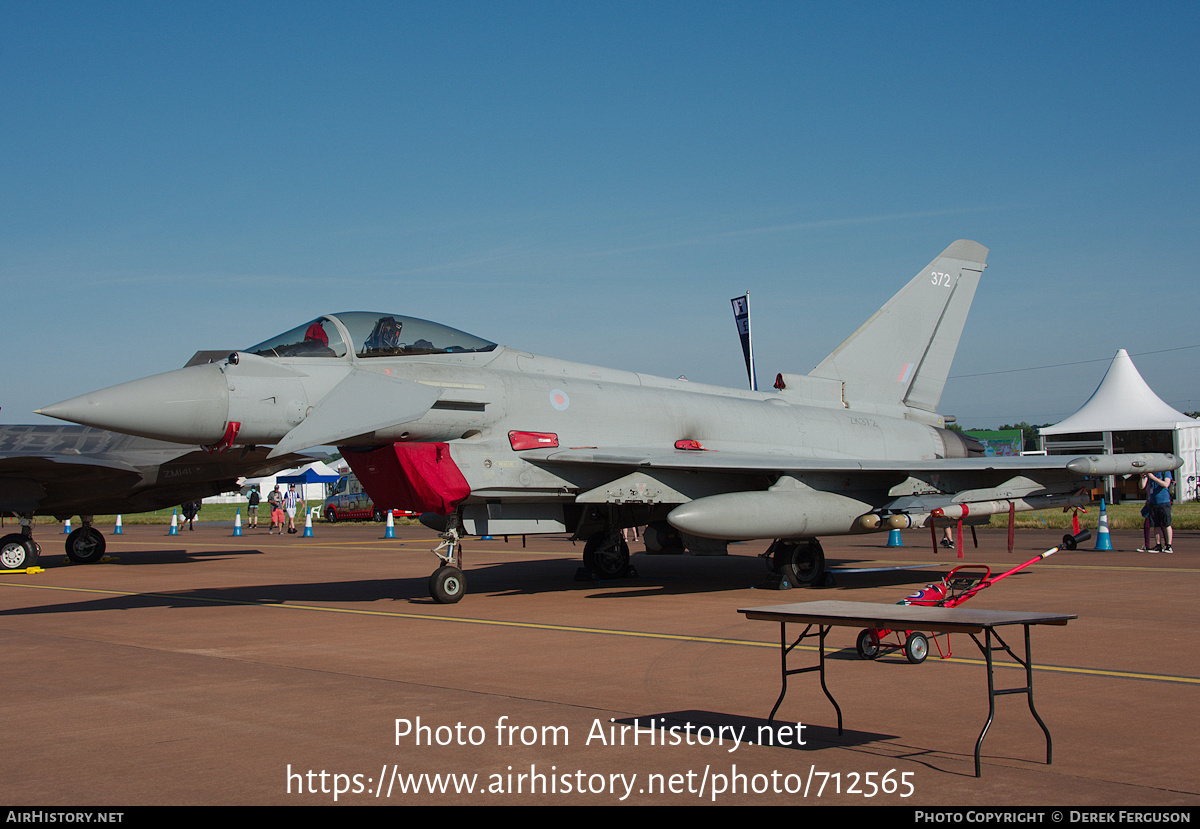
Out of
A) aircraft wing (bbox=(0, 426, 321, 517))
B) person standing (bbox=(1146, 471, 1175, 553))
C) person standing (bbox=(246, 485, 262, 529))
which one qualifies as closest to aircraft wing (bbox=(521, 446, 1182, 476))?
person standing (bbox=(1146, 471, 1175, 553))

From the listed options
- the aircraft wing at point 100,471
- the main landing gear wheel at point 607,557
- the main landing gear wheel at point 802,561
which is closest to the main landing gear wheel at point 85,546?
the aircraft wing at point 100,471

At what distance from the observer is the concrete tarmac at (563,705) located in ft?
14.0

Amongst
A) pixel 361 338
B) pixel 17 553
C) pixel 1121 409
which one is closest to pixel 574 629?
pixel 361 338

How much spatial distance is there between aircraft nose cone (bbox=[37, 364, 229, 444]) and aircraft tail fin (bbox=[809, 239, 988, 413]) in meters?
9.58

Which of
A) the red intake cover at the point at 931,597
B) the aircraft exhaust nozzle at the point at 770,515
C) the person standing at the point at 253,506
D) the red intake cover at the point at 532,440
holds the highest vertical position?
the red intake cover at the point at 532,440

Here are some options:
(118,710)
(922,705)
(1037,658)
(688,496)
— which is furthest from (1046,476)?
(118,710)

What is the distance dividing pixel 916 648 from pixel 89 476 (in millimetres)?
16395

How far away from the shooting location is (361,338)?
431 inches

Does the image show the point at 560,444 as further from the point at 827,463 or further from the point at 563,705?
the point at 563,705

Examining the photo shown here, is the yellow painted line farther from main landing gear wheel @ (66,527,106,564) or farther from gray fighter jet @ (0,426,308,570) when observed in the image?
main landing gear wheel @ (66,527,106,564)

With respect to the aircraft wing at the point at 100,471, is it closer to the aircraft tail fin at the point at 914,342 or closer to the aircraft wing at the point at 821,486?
the aircraft wing at the point at 821,486

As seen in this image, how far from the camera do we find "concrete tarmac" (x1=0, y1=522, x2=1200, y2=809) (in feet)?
14.0

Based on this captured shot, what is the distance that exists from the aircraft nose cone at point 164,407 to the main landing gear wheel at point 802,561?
23.9 ft

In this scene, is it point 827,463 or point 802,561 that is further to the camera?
point 802,561
